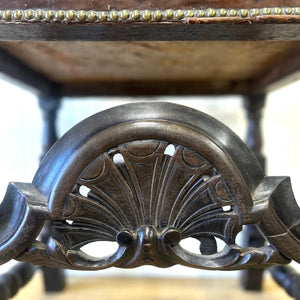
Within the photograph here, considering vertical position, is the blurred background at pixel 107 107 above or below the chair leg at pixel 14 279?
above

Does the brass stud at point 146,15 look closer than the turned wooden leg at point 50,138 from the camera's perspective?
Yes

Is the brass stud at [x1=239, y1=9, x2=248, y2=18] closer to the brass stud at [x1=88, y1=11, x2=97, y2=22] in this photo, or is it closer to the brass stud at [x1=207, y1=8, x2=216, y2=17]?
the brass stud at [x1=207, y1=8, x2=216, y2=17]

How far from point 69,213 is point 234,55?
0.39 m

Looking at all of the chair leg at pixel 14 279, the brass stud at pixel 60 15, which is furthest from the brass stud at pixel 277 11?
the chair leg at pixel 14 279

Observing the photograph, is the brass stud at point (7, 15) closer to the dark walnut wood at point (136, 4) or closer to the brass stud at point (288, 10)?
the dark walnut wood at point (136, 4)

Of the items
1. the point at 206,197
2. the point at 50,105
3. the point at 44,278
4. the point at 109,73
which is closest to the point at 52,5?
the point at 206,197

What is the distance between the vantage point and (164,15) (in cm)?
35

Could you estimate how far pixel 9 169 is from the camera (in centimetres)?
117

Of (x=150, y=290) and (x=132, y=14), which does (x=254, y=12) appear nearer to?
(x=132, y=14)

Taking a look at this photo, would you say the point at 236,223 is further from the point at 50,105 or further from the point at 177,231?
the point at 50,105

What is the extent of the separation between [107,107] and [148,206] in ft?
2.59

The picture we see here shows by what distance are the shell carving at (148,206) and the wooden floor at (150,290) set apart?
1.73ft

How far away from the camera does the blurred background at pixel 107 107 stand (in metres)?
1.15

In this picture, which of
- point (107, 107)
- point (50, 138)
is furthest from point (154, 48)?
point (107, 107)
